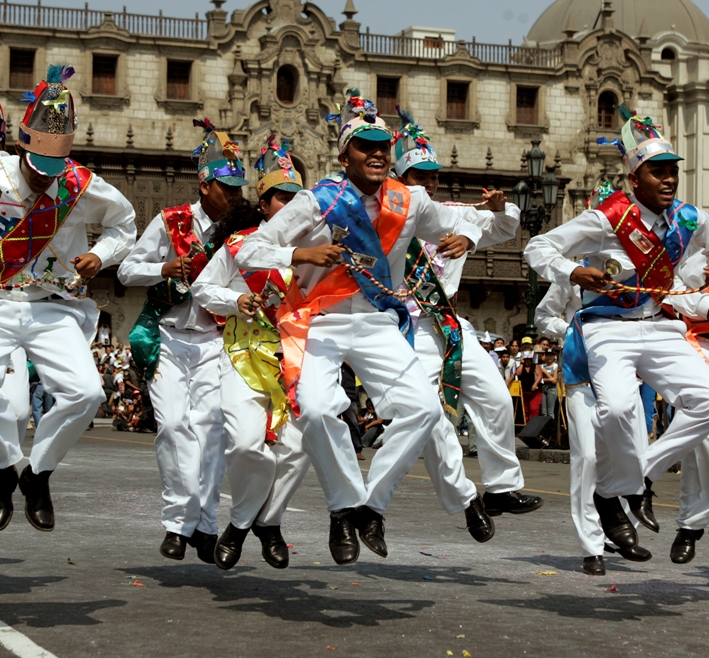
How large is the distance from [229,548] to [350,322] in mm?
1362

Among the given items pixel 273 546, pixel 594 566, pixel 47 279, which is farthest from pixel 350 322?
pixel 594 566

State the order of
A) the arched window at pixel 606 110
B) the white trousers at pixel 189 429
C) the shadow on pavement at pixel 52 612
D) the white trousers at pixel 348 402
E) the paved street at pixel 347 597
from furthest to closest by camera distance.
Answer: the arched window at pixel 606 110, the white trousers at pixel 189 429, the white trousers at pixel 348 402, the shadow on pavement at pixel 52 612, the paved street at pixel 347 597

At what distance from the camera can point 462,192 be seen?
50094 mm

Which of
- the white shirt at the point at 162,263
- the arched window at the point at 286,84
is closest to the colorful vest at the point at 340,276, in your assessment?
the white shirt at the point at 162,263

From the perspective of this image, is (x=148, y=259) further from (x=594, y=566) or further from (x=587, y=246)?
(x=594, y=566)

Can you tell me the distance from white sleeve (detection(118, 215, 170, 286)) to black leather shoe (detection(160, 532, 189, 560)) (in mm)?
1509

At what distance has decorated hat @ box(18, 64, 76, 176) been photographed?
7.46m

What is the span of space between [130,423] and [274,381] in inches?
836

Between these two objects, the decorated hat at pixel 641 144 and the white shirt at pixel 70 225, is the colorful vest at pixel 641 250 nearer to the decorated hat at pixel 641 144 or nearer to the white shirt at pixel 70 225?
the decorated hat at pixel 641 144

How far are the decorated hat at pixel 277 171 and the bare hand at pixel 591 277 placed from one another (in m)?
1.60

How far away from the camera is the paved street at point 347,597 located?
233 inches

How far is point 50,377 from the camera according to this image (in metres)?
7.37

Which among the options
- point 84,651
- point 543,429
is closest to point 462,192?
point 543,429

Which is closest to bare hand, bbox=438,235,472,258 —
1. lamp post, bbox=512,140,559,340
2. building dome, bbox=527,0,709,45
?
lamp post, bbox=512,140,559,340
